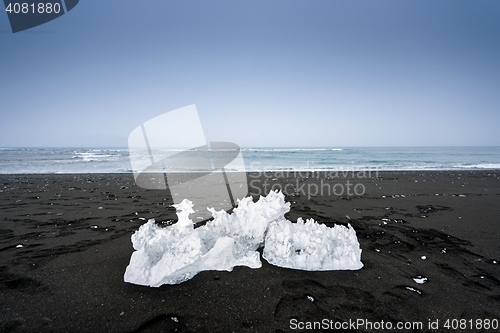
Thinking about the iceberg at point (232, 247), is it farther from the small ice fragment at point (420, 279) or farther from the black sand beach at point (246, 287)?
the small ice fragment at point (420, 279)

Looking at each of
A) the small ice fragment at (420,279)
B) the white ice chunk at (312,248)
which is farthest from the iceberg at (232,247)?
the small ice fragment at (420,279)

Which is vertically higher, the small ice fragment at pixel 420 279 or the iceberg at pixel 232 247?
the iceberg at pixel 232 247

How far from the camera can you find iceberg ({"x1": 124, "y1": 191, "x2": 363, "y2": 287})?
2.17 metres

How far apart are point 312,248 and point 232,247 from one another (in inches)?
33.3

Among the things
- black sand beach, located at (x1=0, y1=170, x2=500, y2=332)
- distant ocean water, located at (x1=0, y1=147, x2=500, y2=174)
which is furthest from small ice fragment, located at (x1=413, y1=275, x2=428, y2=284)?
distant ocean water, located at (x1=0, y1=147, x2=500, y2=174)

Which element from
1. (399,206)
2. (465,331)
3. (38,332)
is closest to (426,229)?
(399,206)

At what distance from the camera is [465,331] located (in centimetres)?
170

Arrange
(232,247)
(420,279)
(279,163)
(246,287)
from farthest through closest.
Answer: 1. (279,163)
2. (232,247)
3. (420,279)
4. (246,287)

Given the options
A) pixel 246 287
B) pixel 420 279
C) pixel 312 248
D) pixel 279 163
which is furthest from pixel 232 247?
pixel 279 163

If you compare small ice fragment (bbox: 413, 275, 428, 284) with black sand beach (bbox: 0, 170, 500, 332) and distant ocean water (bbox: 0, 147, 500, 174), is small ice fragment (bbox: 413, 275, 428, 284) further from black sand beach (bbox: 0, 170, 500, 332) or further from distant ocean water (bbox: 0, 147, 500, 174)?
distant ocean water (bbox: 0, 147, 500, 174)

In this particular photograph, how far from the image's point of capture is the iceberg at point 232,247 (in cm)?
217

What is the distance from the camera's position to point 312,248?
253 centimetres

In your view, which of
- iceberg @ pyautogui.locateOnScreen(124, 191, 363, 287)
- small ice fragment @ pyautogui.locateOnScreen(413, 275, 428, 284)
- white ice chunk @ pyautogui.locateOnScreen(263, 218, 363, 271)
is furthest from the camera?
white ice chunk @ pyautogui.locateOnScreen(263, 218, 363, 271)

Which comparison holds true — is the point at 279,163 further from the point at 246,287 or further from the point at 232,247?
the point at 246,287
